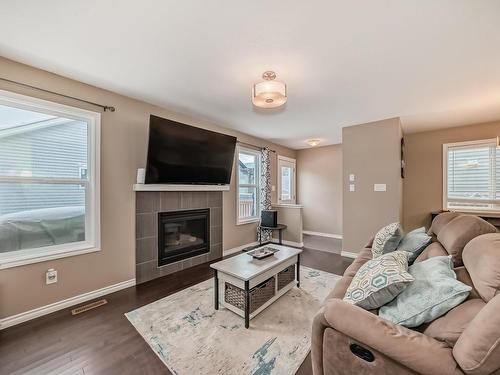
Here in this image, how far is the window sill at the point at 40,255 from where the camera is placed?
213cm

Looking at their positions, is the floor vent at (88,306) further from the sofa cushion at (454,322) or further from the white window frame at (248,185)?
the sofa cushion at (454,322)

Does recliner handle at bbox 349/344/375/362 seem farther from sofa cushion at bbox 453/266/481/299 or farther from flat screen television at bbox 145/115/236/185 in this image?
flat screen television at bbox 145/115/236/185

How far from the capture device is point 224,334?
199 centimetres

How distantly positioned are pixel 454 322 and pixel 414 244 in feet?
4.33

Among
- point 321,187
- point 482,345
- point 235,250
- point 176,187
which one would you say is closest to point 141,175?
point 176,187

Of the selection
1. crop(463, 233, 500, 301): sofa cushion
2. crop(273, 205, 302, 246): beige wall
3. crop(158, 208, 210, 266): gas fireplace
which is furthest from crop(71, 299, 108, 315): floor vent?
crop(273, 205, 302, 246): beige wall

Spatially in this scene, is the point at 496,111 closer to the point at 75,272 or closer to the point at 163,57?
the point at 163,57

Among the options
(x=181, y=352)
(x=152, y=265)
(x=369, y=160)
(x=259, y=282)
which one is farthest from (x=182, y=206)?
(x=369, y=160)

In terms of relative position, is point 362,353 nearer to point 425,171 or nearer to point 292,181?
point 425,171

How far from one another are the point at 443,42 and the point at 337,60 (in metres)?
0.81

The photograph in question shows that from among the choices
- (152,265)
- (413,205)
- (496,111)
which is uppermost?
(496,111)

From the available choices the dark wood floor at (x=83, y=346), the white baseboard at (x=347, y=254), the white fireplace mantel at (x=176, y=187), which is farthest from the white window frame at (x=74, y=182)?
the white baseboard at (x=347, y=254)

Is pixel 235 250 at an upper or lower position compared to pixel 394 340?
lower

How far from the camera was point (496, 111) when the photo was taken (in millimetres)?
3455
